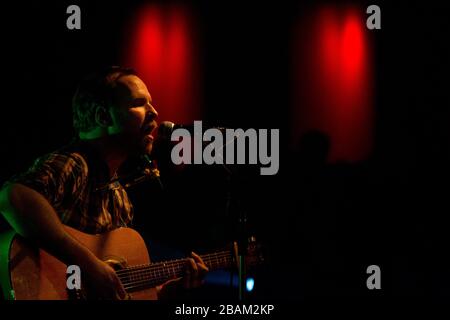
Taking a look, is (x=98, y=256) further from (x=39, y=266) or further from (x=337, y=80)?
(x=337, y=80)

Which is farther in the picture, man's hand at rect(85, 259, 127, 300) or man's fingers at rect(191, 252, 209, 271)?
man's fingers at rect(191, 252, 209, 271)

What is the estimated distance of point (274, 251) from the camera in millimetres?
3938

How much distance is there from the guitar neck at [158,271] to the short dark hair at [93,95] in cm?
79

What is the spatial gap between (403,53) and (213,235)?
232 centimetres

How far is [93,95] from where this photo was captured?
2.82 meters

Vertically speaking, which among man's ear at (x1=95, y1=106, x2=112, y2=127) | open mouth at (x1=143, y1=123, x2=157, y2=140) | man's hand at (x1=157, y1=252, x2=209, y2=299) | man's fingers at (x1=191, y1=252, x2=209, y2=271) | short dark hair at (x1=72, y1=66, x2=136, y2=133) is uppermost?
short dark hair at (x1=72, y1=66, x2=136, y2=133)

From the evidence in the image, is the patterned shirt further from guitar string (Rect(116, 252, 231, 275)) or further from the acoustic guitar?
guitar string (Rect(116, 252, 231, 275))

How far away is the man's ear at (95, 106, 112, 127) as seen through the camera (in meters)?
2.79

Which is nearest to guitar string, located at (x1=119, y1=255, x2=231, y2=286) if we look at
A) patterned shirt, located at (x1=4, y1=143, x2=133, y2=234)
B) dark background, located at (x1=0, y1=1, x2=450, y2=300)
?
patterned shirt, located at (x1=4, y1=143, x2=133, y2=234)

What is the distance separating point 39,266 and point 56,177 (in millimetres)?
402

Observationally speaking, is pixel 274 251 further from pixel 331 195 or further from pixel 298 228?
pixel 331 195

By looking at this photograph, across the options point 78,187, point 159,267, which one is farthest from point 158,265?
point 78,187

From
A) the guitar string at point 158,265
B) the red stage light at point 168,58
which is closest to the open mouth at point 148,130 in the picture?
the guitar string at point 158,265

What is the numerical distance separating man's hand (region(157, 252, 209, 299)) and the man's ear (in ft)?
2.95
